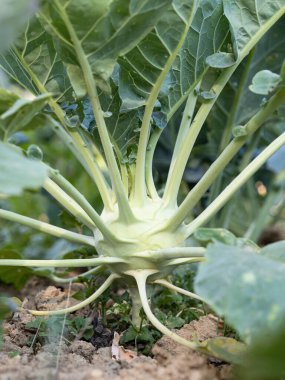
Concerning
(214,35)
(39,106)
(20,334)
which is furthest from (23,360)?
(214,35)

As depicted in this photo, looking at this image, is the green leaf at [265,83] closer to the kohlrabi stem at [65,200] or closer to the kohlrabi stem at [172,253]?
the kohlrabi stem at [172,253]

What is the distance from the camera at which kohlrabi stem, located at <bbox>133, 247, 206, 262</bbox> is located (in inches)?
32.6

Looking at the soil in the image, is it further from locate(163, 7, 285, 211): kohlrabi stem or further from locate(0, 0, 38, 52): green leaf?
locate(0, 0, 38, 52): green leaf

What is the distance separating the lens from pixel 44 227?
93 cm

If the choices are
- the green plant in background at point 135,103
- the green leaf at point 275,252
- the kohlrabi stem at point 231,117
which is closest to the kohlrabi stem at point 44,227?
the green plant in background at point 135,103

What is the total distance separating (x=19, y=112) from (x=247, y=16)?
0.43 m

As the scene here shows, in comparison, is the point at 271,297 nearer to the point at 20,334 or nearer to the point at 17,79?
the point at 20,334

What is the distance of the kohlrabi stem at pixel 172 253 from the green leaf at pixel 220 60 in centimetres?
30

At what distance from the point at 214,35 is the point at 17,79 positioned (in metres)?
0.33

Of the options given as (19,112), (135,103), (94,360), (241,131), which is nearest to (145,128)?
(135,103)

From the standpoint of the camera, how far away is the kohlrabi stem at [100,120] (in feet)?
2.57

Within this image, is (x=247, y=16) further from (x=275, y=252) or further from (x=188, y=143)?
(x=275, y=252)

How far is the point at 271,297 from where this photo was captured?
1.87 ft

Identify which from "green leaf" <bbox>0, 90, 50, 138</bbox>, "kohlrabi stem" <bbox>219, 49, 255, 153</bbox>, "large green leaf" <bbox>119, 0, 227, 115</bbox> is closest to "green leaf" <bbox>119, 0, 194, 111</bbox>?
"large green leaf" <bbox>119, 0, 227, 115</bbox>
